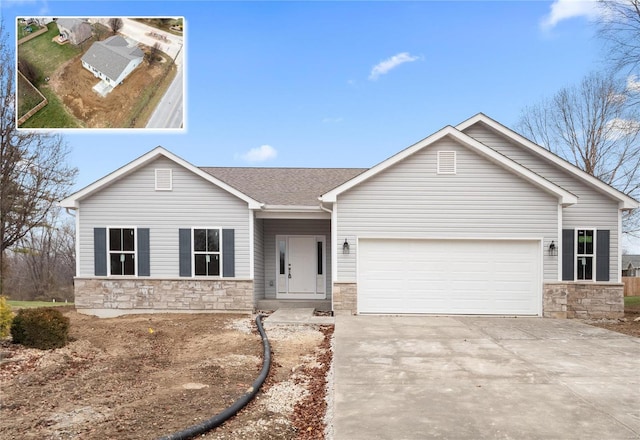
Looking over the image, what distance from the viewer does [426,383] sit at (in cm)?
555

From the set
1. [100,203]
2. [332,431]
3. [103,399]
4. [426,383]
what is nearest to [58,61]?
[332,431]

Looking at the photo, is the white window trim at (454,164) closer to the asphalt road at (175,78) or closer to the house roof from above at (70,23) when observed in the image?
the asphalt road at (175,78)

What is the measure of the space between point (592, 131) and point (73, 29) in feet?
79.0

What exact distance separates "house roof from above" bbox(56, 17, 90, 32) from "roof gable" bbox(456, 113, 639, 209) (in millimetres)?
11403

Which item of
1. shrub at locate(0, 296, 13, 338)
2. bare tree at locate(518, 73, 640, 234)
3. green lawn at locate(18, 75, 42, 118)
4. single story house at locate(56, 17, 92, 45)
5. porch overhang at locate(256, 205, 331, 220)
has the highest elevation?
bare tree at locate(518, 73, 640, 234)

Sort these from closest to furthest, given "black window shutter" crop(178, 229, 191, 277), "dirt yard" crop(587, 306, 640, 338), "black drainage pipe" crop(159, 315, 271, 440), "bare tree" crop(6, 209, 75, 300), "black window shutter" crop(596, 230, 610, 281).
Result: "black drainage pipe" crop(159, 315, 271, 440), "dirt yard" crop(587, 306, 640, 338), "black window shutter" crop(596, 230, 610, 281), "black window shutter" crop(178, 229, 191, 277), "bare tree" crop(6, 209, 75, 300)

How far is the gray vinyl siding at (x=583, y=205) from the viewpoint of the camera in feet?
39.2

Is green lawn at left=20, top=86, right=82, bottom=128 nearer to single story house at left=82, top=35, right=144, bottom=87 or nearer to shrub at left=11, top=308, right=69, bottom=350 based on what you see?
single story house at left=82, top=35, right=144, bottom=87

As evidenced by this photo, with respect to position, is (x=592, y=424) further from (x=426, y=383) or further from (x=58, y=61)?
(x=58, y=61)

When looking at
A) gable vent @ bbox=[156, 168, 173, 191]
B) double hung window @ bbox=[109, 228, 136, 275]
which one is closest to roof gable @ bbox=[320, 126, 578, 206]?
gable vent @ bbox=[156, 168, 173, 191]

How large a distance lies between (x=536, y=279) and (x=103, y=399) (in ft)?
33.7

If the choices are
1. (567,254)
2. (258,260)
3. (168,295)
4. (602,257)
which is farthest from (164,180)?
(602,257)

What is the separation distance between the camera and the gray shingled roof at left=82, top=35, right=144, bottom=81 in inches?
90.6

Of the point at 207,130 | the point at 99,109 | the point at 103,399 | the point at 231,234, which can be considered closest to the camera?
the point at 99,109
